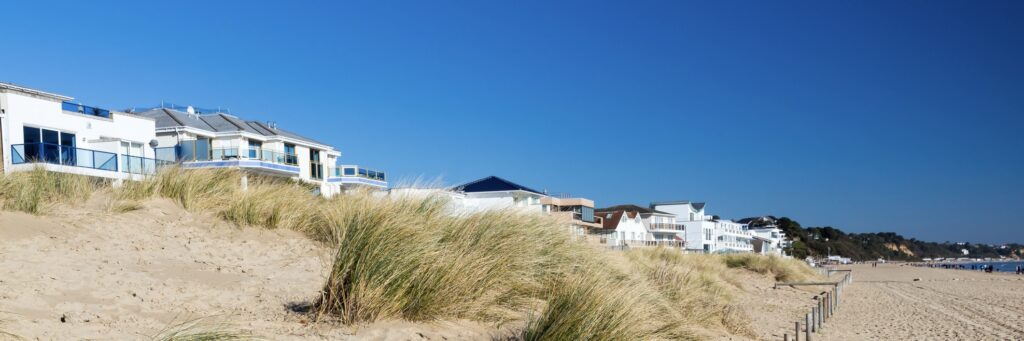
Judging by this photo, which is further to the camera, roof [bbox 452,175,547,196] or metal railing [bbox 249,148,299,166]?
roof [bbox 452,175,547,196]

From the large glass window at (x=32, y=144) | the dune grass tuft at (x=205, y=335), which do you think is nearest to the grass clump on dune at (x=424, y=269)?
the dune grass tuft at (x=205, y=335)

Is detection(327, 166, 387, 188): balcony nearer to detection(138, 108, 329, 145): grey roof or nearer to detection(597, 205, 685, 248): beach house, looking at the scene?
detection(138, 108, 329, 145): grey roof

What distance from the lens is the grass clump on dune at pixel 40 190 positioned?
904 centimetres

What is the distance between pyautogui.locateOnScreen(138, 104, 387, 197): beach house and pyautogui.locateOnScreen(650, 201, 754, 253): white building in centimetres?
5916

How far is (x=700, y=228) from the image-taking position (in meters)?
97.1

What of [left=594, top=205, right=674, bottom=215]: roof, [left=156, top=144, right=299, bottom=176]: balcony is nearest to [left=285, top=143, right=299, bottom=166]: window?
[left=156, top=144, right=299, bottom=176]: balcony

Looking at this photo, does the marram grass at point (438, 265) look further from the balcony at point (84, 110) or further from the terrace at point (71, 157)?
the balcony at point (84, 110)

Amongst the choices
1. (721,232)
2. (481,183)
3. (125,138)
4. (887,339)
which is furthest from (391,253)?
(721,232)

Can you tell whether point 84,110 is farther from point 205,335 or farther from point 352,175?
point 205,335

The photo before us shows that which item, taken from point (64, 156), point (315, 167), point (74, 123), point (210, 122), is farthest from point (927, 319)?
point (210, 122)

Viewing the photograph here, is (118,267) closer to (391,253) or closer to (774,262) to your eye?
(391,253)

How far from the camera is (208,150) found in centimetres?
3222

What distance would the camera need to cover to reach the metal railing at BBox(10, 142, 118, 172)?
2300 cm

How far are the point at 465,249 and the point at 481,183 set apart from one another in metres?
46.4
